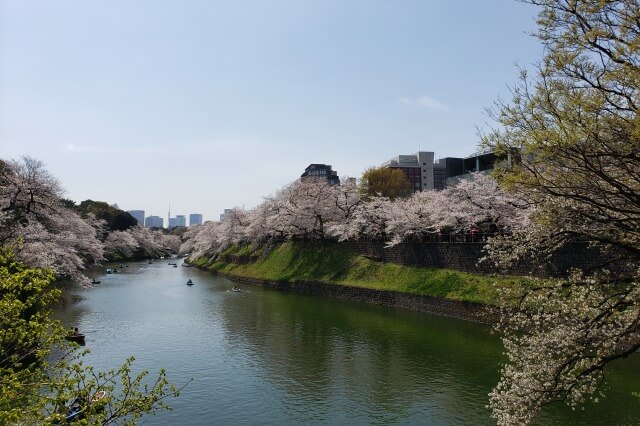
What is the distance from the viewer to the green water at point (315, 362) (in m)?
17.2

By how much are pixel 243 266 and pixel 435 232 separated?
36.7 m

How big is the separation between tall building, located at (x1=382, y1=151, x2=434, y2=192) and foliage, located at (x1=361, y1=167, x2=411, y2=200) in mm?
46291

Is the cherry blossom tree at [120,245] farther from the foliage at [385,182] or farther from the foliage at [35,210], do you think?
the foliage at [35,210]

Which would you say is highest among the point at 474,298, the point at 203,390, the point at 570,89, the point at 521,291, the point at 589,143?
the point at 570,89

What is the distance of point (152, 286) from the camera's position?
5834 cm

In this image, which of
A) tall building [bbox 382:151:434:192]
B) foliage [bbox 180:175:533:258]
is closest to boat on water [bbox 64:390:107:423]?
foliage [bbox 180:175:533:258]

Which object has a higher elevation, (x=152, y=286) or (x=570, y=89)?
(x=570, y=89)

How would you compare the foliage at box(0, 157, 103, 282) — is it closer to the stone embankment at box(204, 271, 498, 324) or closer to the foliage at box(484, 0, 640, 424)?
the stone embankment at box(204, 271, 498, 324)

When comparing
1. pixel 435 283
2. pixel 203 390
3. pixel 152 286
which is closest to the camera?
pixel 203 390

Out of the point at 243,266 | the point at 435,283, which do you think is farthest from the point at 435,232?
the point at 243,266

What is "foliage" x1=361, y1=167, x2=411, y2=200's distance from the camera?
7925 cm

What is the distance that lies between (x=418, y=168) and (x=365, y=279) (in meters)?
92.3

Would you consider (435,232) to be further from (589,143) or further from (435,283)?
(589,143)

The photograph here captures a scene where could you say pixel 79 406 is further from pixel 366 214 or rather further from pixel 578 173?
pixel 366 214
